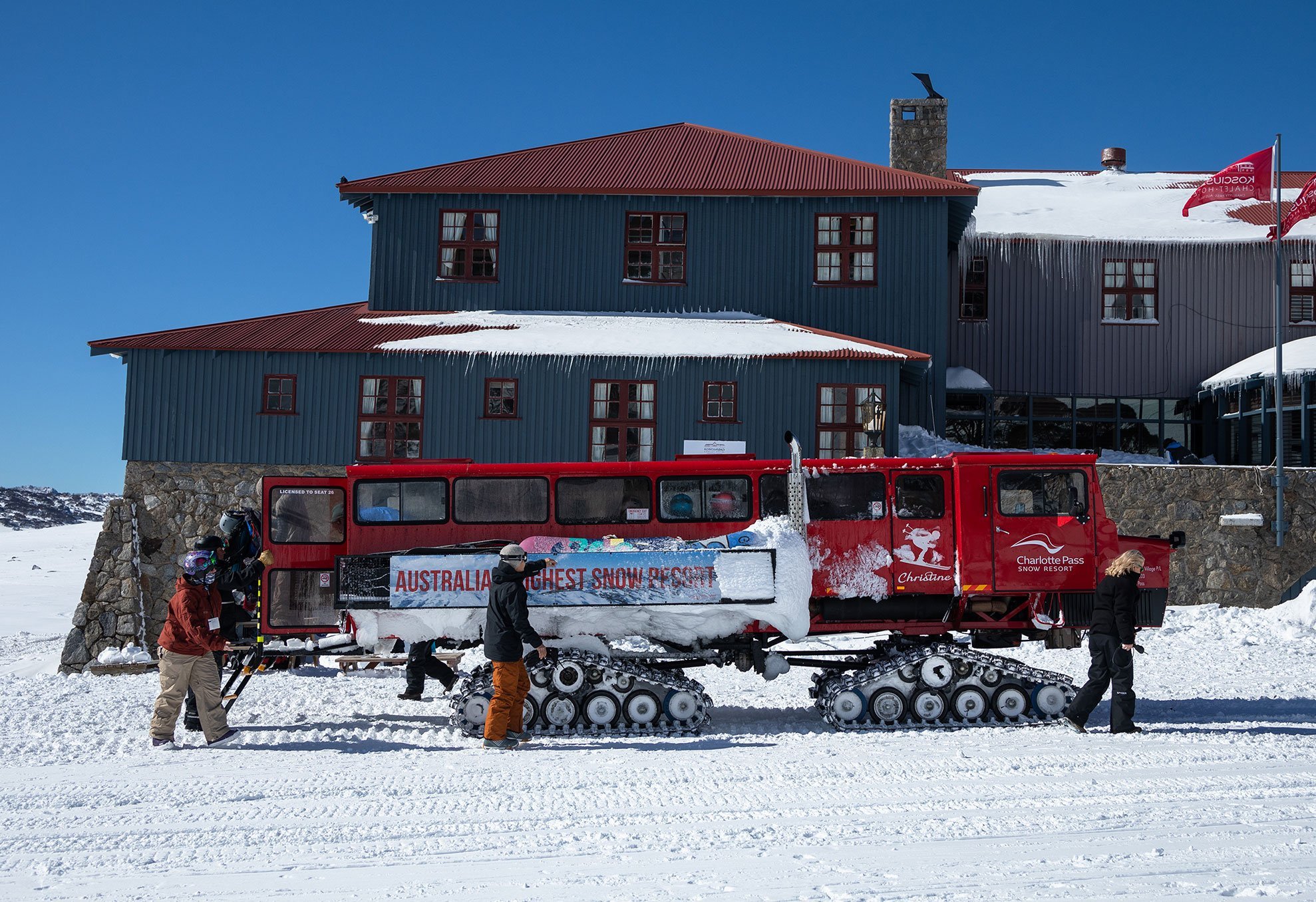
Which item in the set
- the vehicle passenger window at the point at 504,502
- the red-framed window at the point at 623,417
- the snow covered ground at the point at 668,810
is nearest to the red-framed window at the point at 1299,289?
the red-framed window at the point at 623,417

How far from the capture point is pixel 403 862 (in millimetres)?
Result: 5109

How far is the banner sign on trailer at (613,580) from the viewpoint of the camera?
8953 mm

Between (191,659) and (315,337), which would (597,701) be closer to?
(191,659)

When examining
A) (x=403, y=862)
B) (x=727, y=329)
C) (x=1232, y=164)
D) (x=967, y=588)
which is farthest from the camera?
(x=1232, y=164)

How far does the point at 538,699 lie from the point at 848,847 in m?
4.10

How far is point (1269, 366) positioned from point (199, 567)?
2111 centimetres

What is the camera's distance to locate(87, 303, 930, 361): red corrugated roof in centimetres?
1802

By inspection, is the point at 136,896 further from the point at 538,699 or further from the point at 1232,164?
the point at 1232,164

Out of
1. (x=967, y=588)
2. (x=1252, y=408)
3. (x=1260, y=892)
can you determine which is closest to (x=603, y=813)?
(x=1260, y=892)

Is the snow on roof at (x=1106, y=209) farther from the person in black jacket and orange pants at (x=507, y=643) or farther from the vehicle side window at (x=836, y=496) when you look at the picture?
the person in black jacket and orange pants at (x=507, y=643)

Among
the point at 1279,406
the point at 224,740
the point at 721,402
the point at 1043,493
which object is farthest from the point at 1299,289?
the point at 224,740

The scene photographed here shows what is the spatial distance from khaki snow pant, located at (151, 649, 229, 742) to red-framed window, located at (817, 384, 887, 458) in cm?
1193

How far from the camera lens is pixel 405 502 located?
9.64m

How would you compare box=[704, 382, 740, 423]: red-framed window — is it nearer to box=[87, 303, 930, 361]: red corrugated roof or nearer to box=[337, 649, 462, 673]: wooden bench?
box=[87, 303, 930, 361]: red corrugated roof
